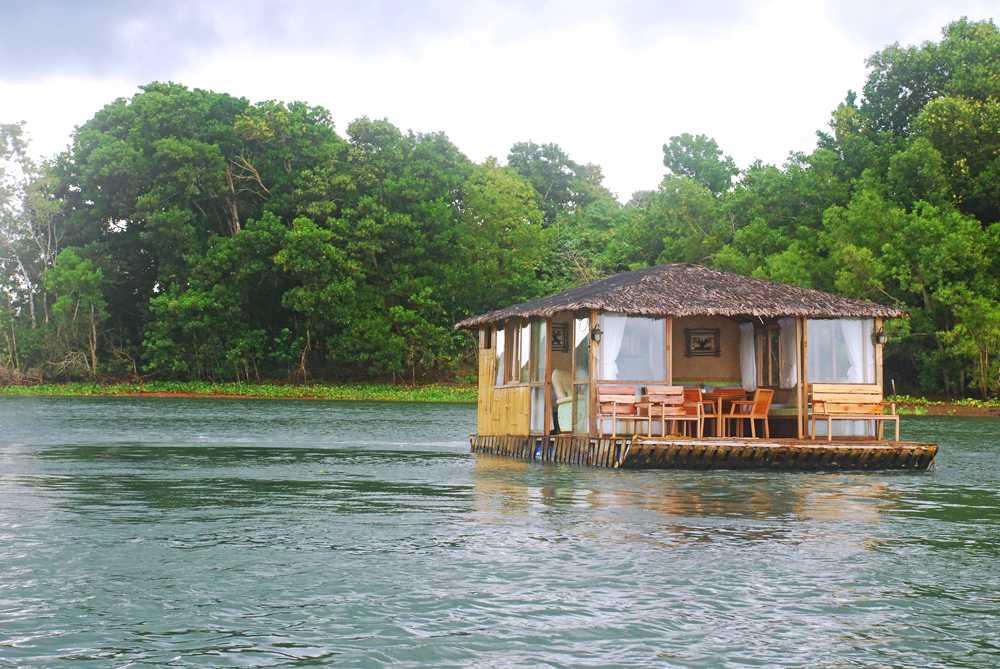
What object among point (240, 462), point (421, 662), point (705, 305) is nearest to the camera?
point (421, 662)

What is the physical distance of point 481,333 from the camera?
2766 cm

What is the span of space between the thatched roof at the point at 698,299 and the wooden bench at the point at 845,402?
1324 mm

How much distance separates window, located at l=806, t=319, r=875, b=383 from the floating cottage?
0.03 m

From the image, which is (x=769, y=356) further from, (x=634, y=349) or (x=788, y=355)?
(x=634, y=349)

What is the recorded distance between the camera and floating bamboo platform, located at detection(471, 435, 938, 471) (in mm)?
20500

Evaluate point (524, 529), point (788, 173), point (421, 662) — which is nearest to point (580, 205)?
point (788, 173)

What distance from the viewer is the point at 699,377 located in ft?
80.9

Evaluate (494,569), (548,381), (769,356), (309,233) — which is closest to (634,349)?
(548,381)

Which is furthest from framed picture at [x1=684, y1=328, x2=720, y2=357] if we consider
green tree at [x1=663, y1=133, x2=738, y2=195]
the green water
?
green tree at [x1=663, y1=133, x2=738, y2=195]

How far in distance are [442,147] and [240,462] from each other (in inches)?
1700

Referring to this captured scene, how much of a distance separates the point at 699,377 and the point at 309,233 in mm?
35036

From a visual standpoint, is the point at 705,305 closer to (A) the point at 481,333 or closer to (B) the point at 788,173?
(A) the point at 481,333

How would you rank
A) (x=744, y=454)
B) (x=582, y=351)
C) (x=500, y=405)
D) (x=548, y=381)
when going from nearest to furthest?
1. (x=744, y=454)
2. (x=582, y=351)
3. (x=548, y=381)
4. (x=500, y=405)

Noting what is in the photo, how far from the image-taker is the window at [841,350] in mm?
22438
